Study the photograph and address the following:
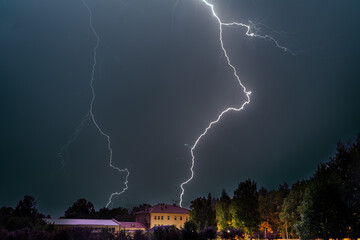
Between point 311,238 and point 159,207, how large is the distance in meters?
41.0

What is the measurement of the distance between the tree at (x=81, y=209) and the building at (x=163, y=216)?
80.0 ft

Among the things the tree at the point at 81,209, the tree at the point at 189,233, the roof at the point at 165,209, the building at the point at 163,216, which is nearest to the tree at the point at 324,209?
the tree at the point at 189,233

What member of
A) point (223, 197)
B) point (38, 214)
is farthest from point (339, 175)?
point (38, 214)

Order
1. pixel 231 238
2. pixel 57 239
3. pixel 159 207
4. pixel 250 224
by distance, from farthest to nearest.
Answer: pixel 159 207, pixel 250 224, pixel 231 238, pixel 57 239

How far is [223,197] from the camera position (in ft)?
145

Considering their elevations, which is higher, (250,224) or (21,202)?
(21,202)

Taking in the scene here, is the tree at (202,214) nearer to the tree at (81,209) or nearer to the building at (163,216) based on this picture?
the building at (163,216)

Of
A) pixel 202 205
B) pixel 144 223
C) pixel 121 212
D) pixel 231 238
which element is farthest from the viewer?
pixel 121 212

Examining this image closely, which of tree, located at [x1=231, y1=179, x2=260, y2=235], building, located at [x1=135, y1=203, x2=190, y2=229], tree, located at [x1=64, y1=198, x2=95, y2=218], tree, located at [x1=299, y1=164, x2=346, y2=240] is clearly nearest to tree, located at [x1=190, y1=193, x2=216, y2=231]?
building, located at [x1=135, y1=203, x2=190, y2=229]

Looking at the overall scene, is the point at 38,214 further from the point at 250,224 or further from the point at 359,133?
the point at 359,133

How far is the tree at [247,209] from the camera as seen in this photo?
30.7 metres

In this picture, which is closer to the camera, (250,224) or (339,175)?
(339,175)

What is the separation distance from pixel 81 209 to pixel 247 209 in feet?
191

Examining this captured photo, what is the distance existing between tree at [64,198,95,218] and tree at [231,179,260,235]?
174ft
